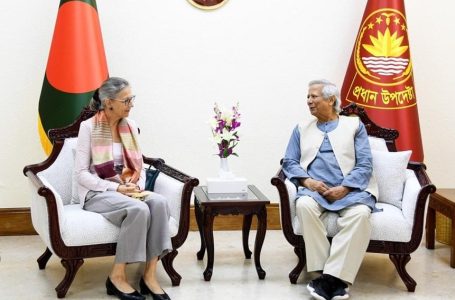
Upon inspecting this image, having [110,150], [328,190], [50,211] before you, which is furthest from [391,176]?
[50,211]

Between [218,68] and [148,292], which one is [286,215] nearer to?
[148,292]

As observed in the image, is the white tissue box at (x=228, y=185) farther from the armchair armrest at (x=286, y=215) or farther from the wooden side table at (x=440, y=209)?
the wooden side table at (x=440, y=209)

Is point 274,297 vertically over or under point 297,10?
under

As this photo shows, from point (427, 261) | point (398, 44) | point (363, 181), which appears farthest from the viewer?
point (398, 44)

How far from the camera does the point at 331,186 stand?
390 centimetres

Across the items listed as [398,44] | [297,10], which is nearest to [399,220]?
[398,44]

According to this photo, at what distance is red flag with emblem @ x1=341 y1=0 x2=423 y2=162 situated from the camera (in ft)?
15.3

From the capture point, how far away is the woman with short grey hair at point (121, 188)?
3508mm

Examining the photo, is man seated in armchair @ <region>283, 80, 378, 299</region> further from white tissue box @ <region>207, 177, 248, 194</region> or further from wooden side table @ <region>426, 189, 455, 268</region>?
wooden side table @ <region>426, 189, 455, 268</region>

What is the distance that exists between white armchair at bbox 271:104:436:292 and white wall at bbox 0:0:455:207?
1.17 metres

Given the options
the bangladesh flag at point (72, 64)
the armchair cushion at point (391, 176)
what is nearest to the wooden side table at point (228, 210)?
the armchair cushion at point (391, 176)

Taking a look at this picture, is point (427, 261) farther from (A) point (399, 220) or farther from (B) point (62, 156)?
(B) point (62, 156)

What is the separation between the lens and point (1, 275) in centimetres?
398

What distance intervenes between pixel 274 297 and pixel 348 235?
0.55 metres
